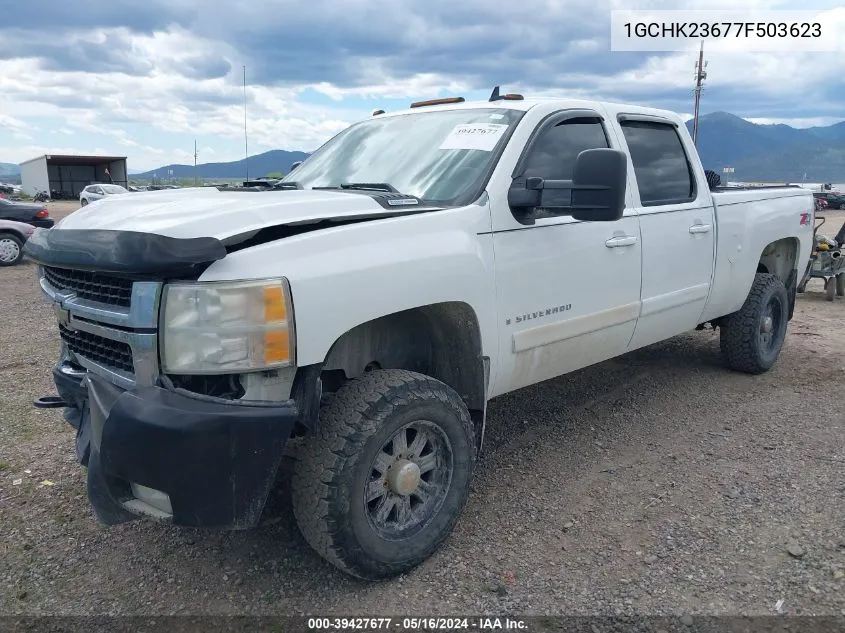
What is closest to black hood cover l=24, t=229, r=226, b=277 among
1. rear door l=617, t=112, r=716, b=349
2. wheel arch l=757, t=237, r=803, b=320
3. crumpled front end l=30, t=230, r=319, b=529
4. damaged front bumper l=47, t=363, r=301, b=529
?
crumpled front end l=30, t=230, r=319, b=529

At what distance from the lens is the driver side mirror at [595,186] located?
10.0 ft

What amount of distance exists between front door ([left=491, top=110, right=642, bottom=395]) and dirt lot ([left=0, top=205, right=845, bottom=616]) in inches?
25.5

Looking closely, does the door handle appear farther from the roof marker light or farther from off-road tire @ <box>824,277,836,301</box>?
off-road tire @ <box>824,277,836,301</box>

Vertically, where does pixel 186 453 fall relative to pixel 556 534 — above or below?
above

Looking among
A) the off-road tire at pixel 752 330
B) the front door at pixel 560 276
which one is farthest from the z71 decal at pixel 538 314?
the off-road tire at pixel 752 330

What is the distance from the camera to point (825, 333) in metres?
7.39

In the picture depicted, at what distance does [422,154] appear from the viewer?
12.1ft

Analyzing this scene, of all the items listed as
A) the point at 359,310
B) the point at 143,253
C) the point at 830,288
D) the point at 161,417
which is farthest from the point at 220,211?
the point at 830,288

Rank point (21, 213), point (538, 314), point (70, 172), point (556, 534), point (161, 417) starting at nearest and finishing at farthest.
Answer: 1. point (161, 417)
2. point (556, 534)
3. point (538, 314)
4. point (21, 213)
5. point (70, 172)

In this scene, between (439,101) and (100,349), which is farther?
(439,101)

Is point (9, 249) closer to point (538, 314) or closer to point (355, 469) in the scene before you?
point (538, 314)

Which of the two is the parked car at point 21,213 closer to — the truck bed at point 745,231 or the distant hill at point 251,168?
the distant hill at point 251,168

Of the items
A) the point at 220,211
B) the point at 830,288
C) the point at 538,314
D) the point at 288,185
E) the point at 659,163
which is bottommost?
the point at 830,288

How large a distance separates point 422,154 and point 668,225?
1695 millimetres
